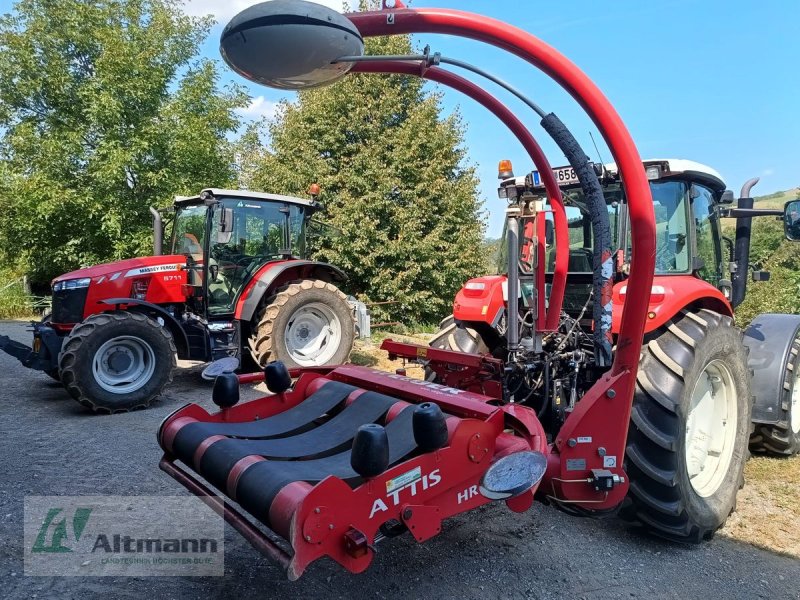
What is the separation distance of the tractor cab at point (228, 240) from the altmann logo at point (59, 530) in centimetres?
319

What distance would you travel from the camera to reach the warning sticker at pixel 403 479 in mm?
1898

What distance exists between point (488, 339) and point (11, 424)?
13.5 feet

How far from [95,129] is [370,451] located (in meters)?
11.6

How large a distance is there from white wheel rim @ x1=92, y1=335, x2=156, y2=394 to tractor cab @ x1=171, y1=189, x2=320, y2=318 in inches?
37.2

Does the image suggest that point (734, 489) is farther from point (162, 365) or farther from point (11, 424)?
point (11, 424)

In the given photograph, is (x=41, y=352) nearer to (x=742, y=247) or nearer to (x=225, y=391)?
(x=225, y=391)

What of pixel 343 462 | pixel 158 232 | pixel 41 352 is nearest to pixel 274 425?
pixel 343 462

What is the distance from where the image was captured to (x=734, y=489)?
3043mm

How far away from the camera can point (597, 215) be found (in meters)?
2.38

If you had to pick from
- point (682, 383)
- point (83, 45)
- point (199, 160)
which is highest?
point (83, 45)

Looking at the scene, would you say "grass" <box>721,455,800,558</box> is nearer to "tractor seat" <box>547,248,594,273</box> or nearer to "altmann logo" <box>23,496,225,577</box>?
"tractor seat" <box>547,248,594,273</box>

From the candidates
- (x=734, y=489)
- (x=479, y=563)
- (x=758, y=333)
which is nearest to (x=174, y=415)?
(x=479, y=563)

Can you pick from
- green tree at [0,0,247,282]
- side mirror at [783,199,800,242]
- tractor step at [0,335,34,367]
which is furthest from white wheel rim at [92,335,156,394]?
green tree at [0,0,247,282]

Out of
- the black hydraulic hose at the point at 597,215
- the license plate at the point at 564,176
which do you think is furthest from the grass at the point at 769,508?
the license plate at the point at 564,176
